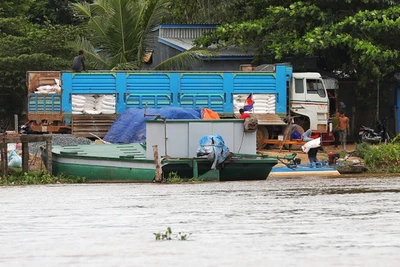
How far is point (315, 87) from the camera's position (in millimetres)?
32562

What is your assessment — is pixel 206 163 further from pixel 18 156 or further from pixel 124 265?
pixel 124 265

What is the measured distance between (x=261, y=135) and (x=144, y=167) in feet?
27.2

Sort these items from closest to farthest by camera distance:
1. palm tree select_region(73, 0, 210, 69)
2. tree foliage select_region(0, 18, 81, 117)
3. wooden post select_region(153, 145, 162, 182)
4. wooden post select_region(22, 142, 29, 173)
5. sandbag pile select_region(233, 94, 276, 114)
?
wooden post select_region(153, 145, 162, 182)
wooden post select_region(22, 142, 29, 173)
sandbag pile select_region(233, 94, 276, 114)
palm tree select_region(73, 0, 210, 69)
tree foliage select_region(0, 18, 81, 117)

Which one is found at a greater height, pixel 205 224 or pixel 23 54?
pixel 23 54

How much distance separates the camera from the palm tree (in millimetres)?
35438

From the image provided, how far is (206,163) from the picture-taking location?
23.8 m

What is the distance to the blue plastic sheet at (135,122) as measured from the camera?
29156 millimetres

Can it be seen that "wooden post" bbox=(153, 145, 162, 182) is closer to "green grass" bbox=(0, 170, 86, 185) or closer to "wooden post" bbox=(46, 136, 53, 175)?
"green grass" bbox=(0, 170, 86, 185)

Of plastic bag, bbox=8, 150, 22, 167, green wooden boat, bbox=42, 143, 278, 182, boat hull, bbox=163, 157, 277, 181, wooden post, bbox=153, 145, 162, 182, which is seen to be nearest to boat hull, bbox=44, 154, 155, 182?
Result: green wooden boat, bbox=42, 143, 278, 182

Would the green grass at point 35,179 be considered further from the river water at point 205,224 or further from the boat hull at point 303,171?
the boat hull at point 303,171

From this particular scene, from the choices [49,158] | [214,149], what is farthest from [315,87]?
[49,158]

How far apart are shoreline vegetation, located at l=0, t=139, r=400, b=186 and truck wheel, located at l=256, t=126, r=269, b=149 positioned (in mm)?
3098

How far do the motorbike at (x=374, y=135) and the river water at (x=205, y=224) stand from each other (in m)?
9.13

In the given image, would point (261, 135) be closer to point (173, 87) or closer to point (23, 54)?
point (173, 87)
